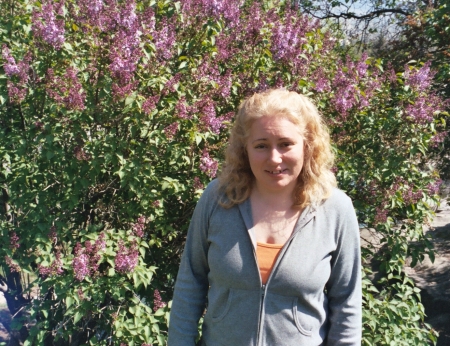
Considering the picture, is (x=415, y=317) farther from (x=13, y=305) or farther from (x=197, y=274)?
(x=13, y=305)

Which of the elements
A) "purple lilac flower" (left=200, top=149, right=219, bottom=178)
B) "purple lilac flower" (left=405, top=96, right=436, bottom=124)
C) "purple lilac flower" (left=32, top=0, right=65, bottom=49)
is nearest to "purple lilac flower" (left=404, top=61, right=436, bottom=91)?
"purple lilac flower" (left=405, top=96, right=436, bottom=124)

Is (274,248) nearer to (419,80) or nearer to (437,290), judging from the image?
(419,80)

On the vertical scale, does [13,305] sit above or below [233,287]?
below

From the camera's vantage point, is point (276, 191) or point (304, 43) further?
point (304, 43)

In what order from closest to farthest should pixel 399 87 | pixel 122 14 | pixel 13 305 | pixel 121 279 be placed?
pixel 121 279 → pixel 122 14 → pixel 399 87 → pixel 13 305

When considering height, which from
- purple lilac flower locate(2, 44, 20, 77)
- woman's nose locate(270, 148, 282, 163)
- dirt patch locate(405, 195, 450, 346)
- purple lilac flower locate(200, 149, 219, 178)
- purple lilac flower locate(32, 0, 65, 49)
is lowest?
dirt patch locate(405, 195, 450, 346)

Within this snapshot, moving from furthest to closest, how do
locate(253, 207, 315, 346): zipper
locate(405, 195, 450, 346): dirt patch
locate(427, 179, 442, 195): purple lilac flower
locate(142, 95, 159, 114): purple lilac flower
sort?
locate(405, 195, 450, 346): dirt patch → locate(427, 179, 442, 195): purple lilac flower → locate(142, 95, 159, 114): purple lilac flower → locate(253, 207, 315, 346): zipper

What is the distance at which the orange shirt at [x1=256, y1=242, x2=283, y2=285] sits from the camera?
160cm

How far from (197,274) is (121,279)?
1.05m

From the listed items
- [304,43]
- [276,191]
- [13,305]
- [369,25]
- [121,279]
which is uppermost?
[369,25]

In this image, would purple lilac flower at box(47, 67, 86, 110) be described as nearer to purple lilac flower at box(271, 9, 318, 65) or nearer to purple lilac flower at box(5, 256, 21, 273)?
purple lilac flower at box(5, 256, 21, 273)

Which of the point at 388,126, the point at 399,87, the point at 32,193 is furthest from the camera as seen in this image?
the point at 399,87

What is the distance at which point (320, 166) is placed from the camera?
177 centimetres

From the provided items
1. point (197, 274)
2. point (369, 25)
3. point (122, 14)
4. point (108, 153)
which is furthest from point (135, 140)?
point (369, 25)
